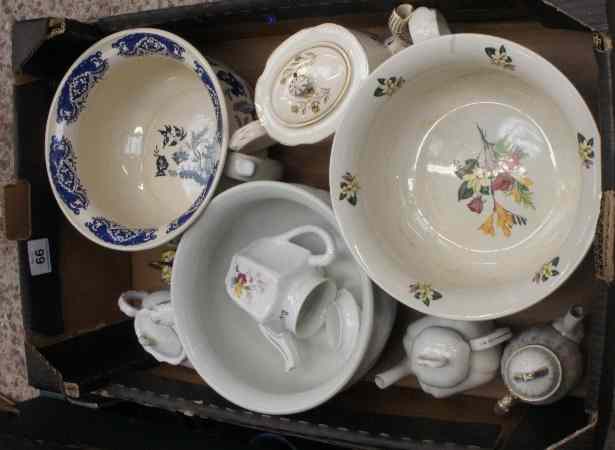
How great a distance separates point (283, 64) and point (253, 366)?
393mm

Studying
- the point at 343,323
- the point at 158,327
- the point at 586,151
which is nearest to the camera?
the point at 586,151

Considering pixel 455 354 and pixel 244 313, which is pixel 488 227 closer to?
pixel 455 354

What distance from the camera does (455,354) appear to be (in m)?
0.73

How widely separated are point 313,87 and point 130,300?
1.51 ft

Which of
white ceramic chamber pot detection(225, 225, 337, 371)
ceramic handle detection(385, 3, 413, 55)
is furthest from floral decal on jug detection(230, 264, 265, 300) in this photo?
ceramic handle detection(385, 3, 413, 55)

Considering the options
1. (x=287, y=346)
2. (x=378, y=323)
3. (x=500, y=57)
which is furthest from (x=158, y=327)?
(x=500, y=57)

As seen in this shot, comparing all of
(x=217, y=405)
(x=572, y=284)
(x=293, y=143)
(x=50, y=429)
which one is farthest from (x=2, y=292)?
(x=572, y=284)

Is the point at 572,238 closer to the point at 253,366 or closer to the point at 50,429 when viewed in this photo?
the point at 253,366

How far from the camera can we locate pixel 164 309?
2.99 feet

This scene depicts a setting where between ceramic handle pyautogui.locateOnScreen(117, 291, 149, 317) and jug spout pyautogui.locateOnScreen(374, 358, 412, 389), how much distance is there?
38 centimetres

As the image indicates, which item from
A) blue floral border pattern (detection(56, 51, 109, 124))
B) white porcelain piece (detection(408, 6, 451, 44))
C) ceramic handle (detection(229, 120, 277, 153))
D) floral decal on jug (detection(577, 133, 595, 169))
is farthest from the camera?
blue floral border pattern (detection(56, 51, 109, 124))

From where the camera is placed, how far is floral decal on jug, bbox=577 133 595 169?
1.94ft

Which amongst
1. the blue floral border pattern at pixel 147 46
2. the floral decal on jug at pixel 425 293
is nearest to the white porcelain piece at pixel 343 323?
the floral decal on jug at pixel 425 293

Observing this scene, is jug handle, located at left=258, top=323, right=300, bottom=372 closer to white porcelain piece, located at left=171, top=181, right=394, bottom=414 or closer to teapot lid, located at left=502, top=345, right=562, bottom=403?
white porcelain piece, located at left=171, top=181, right=394, bottom=414
